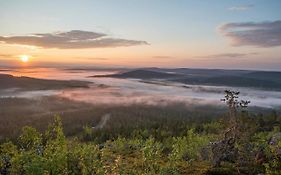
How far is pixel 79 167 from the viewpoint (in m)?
24.9

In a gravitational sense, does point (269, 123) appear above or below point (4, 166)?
below

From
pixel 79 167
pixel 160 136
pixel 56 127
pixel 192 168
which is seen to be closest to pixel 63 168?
pixel 79 167

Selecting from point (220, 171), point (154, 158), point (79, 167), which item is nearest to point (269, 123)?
point (220, 171)

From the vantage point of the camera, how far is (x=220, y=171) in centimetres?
4238

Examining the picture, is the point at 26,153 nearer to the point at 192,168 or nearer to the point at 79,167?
the point at 79,167

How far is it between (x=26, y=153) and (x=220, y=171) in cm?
2603

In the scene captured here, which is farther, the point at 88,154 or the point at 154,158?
the point at 154,158

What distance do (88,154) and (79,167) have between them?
1162 mm

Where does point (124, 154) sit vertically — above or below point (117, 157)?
below

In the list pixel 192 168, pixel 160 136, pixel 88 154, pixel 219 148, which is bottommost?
pixel 160 136

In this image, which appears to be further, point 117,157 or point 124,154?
point 124,154

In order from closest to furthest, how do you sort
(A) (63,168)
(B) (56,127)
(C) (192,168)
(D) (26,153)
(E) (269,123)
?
1. (D) (26,153)
2. (A) (63,168)
3. (B) (56,127)
4. (C) (192,168)
5. (E) (269,123)

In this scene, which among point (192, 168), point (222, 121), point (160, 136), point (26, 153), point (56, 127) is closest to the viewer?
point (26, 153)

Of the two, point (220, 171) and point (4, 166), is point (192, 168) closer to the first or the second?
point (220, 171)
